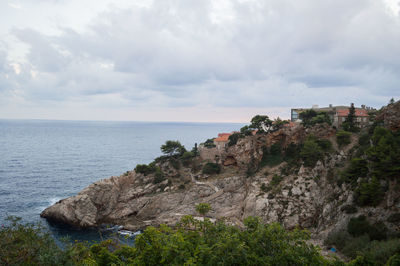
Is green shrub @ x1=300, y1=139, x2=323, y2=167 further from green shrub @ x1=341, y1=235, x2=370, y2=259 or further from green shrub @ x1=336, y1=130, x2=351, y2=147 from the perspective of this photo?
green shrub @ x1=341, y1=235, x2=370, y2=259

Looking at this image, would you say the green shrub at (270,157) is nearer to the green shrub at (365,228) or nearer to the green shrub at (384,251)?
the green shrub at (365,228)

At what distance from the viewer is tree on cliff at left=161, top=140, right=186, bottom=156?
207ft

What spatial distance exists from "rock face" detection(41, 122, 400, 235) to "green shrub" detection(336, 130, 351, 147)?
2762 mm

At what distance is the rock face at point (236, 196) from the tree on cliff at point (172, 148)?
4587 mm

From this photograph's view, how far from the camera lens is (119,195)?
2101 inches

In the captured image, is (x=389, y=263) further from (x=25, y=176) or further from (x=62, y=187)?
(x=25, y=176)

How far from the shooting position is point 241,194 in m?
50.2

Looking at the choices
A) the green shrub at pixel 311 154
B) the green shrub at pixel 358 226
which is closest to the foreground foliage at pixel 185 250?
the green shrub at pixel 358 226

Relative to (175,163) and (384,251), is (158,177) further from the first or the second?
(384,251)

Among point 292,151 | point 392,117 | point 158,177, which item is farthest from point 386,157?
point 158,177

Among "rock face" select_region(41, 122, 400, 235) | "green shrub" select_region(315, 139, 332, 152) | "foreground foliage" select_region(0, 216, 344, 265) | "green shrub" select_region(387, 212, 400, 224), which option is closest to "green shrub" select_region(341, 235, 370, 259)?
"green shrub" select_region(387, 212, 400, 224)

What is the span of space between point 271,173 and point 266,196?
24.4 ft

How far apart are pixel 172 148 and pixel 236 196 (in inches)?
867

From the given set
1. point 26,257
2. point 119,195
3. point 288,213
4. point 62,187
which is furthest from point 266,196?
point 62,187
